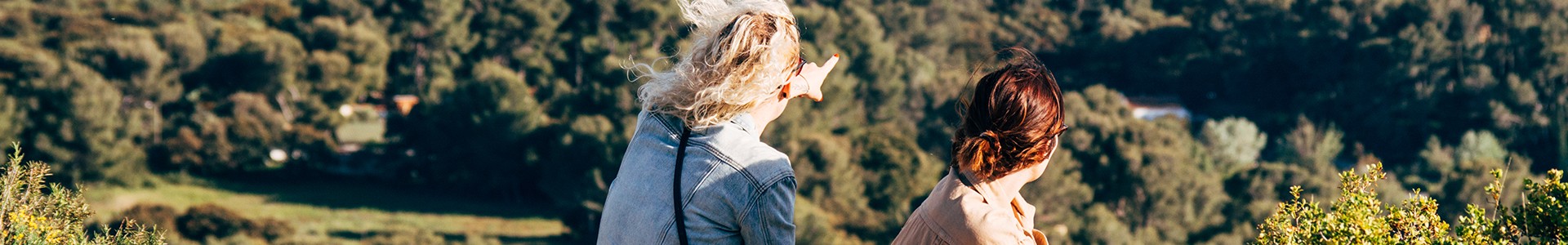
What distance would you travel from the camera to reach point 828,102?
38.7 metres

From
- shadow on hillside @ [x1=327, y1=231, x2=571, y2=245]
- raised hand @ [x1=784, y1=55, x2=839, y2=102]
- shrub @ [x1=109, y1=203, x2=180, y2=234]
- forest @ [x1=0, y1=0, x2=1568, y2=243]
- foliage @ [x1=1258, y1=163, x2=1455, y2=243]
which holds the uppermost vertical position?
forest @ [x1=0, y1=0, x2=1568, y2=243]

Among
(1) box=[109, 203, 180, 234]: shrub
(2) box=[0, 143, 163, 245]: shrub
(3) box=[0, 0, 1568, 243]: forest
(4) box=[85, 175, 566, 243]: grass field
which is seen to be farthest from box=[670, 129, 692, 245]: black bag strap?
(4) box=[85, 175, 566, 243]: grass field

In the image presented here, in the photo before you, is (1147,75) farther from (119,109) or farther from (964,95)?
(964,95)

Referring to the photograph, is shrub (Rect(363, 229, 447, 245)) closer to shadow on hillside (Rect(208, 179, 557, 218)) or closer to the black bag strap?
shadow on hillside (Rect(208, 179, 557, 218))

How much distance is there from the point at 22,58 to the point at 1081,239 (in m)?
27.3

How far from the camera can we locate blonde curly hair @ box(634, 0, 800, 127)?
7.14ft

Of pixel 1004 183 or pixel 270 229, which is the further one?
pixel 270 229

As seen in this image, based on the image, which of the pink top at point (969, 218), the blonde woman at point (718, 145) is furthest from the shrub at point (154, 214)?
the blonde woman at point (718, 145)

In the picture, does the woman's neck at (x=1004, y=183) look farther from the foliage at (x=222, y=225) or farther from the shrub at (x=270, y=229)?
the shrub at (x=270, y=229)

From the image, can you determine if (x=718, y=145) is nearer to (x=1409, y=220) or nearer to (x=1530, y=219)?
(x=1409, y=220)

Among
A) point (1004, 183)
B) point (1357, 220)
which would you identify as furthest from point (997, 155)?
point (1357, 220)

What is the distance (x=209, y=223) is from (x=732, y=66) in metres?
31.5

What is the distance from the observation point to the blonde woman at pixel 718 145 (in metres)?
2.12

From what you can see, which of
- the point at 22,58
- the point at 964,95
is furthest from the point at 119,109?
the point at 964,95
